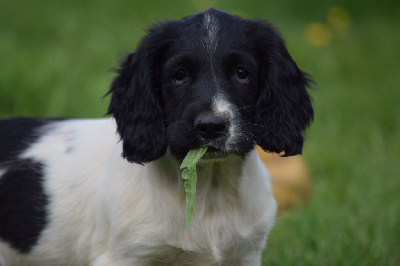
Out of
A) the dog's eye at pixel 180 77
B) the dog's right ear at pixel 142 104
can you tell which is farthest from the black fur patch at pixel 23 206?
the dog's eye at pixel 180 77

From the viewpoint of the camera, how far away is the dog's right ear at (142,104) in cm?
340

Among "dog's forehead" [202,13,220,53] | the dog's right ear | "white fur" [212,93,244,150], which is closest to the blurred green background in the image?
the dog's right ear

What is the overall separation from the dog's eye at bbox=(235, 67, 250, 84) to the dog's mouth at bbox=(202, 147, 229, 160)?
41 cm

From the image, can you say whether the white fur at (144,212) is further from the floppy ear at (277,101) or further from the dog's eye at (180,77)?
the dog's eye at (180,77)

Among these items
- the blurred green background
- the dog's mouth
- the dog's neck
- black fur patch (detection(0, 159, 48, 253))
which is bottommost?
the blurred green background

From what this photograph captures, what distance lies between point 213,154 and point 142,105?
0.48 metres

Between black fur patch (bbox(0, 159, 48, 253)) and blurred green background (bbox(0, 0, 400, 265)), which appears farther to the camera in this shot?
blurred green background (bbox(0, 0, 400, 265))

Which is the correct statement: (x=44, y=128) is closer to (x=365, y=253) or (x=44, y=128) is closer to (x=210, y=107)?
(x=210, y=107)

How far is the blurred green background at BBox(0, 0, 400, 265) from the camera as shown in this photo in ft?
16.7

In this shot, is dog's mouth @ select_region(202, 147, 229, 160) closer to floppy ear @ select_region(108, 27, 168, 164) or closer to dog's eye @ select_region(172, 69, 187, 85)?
floppy ear @ select_region(108, 27, 168, 164)

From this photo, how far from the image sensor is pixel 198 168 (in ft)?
11.8

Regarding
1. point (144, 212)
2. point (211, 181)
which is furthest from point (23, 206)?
point (211, 181)

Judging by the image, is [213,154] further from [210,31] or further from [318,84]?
[318,84]

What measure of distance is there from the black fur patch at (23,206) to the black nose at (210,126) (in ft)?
3.98
